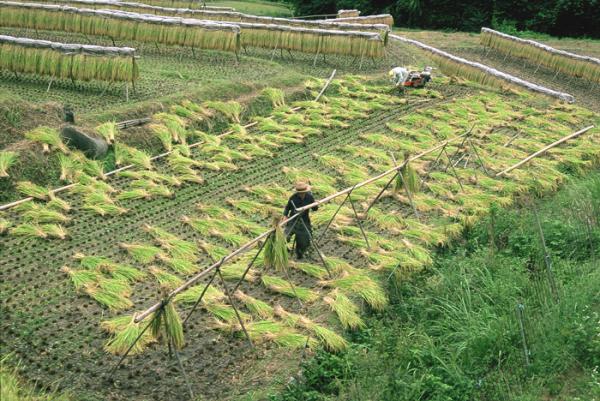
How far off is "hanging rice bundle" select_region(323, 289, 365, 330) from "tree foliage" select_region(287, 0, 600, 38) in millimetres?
22311

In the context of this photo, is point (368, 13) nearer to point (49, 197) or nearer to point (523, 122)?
point (523, 122)

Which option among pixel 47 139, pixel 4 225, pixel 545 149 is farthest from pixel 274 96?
pixel 4 225

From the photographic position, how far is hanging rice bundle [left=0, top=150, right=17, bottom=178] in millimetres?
8984

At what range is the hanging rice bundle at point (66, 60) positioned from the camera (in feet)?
39.2

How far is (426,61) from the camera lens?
18188 mm

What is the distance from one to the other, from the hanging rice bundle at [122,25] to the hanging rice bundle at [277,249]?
8138 millimetres

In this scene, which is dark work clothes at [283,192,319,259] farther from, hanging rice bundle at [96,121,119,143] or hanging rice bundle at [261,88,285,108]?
hanging rice bundle at [261,88,285,108]

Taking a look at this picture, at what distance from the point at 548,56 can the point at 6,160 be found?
46.6 ft

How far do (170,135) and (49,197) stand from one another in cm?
253

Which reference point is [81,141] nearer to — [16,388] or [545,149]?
[16,388]

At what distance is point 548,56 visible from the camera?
18609 mm

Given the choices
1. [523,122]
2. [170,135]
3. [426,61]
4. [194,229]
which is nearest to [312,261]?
[194,229]

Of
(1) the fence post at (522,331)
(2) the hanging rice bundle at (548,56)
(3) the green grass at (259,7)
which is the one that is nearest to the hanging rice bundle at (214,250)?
(1) the fence post at (522,331)

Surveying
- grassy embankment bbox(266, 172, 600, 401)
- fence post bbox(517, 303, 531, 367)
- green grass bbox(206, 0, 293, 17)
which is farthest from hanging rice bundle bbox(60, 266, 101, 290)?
green grass bbox(206, 0, 293, 17)
